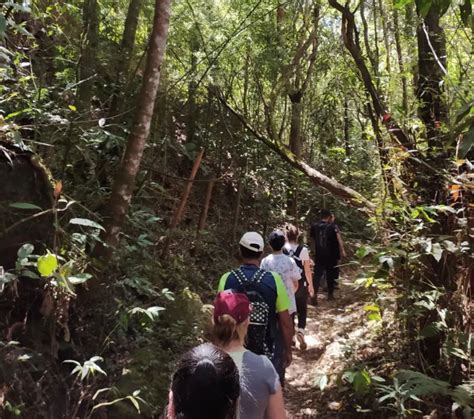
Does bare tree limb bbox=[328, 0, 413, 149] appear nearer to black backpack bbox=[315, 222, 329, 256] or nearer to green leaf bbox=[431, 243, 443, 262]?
green leaf bbox=[431, 243, 443, 262]

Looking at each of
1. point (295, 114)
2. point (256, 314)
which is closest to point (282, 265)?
point (256, 314)

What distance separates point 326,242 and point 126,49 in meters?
4.73

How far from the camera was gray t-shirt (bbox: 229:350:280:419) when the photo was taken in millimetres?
2385

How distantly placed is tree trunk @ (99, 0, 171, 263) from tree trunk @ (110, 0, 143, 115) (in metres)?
2.55

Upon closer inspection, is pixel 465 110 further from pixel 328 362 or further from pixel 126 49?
pixel 126 49

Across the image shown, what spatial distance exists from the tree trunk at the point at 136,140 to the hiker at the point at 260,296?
69.8 inches

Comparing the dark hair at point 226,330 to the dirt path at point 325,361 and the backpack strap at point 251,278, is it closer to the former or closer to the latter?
the backpack strap at point 251,278

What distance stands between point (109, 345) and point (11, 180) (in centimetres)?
195

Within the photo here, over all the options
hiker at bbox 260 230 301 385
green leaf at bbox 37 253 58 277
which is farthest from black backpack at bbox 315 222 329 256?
green leaf at bbox 37 253 58 277

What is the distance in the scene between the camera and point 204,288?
933 cm

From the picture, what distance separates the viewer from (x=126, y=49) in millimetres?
7742

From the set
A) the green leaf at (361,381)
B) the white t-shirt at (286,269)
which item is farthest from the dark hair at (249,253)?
the green leaf at (361,381)

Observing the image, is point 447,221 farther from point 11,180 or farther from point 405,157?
point 11,180

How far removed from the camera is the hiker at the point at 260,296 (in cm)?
357
